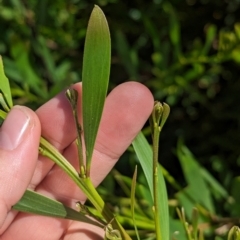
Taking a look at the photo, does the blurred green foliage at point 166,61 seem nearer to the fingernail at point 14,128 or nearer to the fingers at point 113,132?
the fingers at point 113,132

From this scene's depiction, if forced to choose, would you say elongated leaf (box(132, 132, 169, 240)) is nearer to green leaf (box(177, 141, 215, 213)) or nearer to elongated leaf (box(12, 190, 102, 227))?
elongated leaf (box(12, 190, 102, 227))

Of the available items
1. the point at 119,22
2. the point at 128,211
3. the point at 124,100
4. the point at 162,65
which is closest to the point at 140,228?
the point at 128,211

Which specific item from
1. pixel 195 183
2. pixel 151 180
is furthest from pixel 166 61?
pixel 151 180

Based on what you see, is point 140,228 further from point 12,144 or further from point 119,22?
point 119,22

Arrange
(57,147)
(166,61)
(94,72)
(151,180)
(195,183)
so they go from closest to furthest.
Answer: (94,72) → (151,180) → (57,147) → (195,183) → (166,61)

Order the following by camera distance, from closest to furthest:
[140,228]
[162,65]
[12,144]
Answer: [12,144] < [140,228] < [162,65]

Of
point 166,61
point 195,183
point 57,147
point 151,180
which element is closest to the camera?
point 151,180

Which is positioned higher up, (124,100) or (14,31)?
(124,100)

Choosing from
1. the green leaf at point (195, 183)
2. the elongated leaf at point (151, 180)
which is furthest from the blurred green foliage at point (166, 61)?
the elongated leaf at point (151, 180)

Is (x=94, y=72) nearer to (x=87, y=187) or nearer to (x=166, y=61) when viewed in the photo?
(x=87, y=187)
